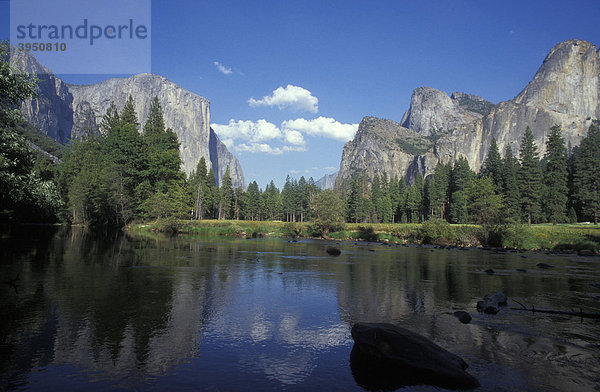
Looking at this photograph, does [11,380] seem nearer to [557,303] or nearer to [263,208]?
[557,303]

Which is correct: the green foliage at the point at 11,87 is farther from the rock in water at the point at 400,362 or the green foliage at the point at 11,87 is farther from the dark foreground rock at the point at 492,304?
the dark foreground rock at the point at 492,304

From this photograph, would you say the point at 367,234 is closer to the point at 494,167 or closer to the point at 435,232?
the point at 435,232

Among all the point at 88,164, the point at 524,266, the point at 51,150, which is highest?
the point at 51,150

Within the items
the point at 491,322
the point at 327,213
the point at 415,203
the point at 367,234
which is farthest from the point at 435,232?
the point at 415,203

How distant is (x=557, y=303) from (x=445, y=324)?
25.9 ft

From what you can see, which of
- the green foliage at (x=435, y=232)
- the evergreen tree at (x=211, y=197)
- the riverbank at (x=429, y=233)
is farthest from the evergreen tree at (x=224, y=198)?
the green foliage at (x=435, y=232)

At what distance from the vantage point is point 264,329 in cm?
1132

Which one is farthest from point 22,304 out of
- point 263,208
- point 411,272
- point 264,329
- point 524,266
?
point 263,208

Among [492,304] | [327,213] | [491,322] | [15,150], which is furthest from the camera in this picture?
[327,213]

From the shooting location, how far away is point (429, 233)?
57.0 m

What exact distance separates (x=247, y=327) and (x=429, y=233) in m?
51.5

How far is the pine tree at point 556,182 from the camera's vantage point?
266 ft

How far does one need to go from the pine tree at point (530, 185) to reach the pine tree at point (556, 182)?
2.20m

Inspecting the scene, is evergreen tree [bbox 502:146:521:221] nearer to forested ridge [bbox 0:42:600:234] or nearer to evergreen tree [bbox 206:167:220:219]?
forested ridge [bbox 0:42:600:234]
